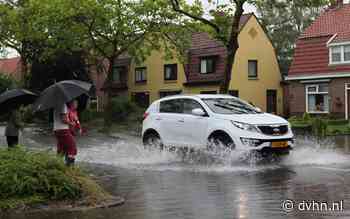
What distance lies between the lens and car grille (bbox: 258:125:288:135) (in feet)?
46.3

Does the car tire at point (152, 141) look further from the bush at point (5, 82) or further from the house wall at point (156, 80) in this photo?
the bush at point (5, 82)

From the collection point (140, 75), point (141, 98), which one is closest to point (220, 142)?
point (141, 98)

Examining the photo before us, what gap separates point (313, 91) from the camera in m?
40.3

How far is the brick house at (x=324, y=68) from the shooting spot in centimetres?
3847

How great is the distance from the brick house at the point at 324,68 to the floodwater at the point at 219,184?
21.6 meters

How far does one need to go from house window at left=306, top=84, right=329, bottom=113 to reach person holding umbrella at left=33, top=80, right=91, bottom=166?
97.8ft

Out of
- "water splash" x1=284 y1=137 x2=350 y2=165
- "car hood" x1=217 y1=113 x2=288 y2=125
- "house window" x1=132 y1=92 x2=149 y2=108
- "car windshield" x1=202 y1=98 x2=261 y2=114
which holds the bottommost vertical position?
"water splash" x1=284 y1=137 x2=350 y2=165

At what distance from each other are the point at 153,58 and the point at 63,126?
41.0m

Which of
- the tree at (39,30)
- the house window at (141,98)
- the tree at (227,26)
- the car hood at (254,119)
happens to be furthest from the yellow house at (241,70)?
the car hood at (254,119)

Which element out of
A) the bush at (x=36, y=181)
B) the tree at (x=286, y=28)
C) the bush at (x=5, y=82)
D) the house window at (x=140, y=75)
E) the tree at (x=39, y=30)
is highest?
the tree at (x=286, y=28)

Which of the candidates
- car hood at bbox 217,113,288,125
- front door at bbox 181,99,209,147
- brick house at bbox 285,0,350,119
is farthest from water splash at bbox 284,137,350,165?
brick house at bbox 285,0,350,119

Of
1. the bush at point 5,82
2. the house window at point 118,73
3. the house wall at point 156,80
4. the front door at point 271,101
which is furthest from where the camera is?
the house window at point 118,73

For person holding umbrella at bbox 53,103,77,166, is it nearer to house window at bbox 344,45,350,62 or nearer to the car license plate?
the car license plate

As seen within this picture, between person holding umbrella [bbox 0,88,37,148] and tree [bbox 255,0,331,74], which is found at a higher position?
tree [bbox 255,0,331,74]
